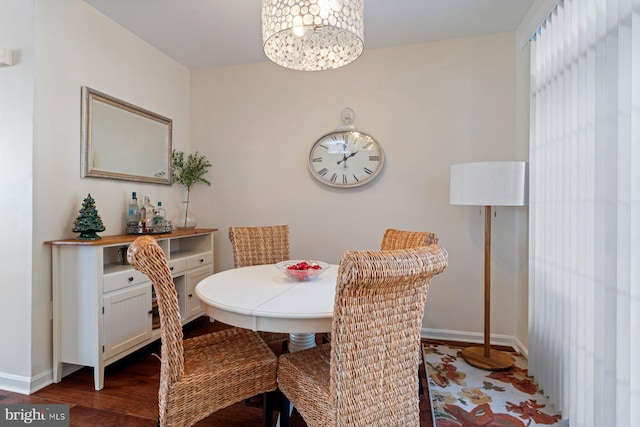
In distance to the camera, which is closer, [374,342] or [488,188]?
[374,342]

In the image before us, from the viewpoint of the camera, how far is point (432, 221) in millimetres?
2822

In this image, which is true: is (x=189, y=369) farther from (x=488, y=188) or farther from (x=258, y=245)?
(x=488, y=188)

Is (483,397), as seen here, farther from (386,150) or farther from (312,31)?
(312,31)

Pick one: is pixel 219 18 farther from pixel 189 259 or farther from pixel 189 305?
pixel 189 305

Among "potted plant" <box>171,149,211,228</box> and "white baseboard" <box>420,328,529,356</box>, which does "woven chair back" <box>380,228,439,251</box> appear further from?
"potted plant" <box>171,149,211,228</box>

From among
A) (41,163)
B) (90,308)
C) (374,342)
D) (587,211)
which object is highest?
(41,163)

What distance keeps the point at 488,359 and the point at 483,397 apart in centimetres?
44

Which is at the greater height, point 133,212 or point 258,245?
point 133,212

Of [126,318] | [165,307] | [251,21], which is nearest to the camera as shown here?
[165,307]

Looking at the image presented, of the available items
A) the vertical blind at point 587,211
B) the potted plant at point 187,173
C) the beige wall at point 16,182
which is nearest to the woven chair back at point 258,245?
the potted plant at point 187,173

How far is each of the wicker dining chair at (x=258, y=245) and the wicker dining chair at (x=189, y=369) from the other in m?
0.98

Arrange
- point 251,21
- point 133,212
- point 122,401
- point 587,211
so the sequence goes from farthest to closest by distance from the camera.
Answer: point 133,212
point 251,21
point 122,401
point 587,211

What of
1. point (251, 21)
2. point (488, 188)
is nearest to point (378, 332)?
point (488, 188)

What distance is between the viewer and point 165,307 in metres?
1.24
